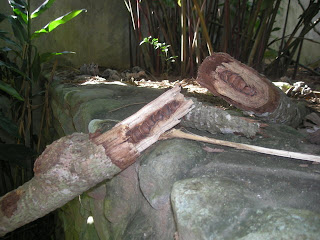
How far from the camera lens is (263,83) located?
1101 millimetres

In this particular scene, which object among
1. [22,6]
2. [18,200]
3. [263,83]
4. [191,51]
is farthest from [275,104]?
[22,6]

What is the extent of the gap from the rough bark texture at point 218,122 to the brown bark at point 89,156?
3.7 inches

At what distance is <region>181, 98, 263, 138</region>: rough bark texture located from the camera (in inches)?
35.7

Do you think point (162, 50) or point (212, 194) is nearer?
point (212, 194)

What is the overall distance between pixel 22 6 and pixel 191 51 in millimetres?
1229

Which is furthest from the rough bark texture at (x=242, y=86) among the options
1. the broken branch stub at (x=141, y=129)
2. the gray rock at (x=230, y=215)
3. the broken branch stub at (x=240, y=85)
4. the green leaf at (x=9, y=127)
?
the green leaf at (x=9, y=127)

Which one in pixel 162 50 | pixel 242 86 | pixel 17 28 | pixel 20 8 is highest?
pixel 20 8

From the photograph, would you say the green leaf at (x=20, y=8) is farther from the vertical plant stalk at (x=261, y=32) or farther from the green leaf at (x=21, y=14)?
the vertical plant stalk at (x=261, y=32)

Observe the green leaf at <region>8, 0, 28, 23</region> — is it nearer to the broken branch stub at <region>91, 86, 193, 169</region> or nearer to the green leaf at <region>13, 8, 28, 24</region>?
the green leaf at <region>13, 8, 28, 24</region>

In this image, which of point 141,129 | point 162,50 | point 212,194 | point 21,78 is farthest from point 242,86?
point 21,78

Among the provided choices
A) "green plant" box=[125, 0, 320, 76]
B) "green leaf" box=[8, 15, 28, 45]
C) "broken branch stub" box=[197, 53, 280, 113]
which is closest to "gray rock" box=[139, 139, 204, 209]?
"broken branch stub" box=[197, 53, 280, 113]

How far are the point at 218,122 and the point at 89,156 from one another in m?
0.42

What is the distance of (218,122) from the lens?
0.93 meters

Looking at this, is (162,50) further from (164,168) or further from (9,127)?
(164,168)
